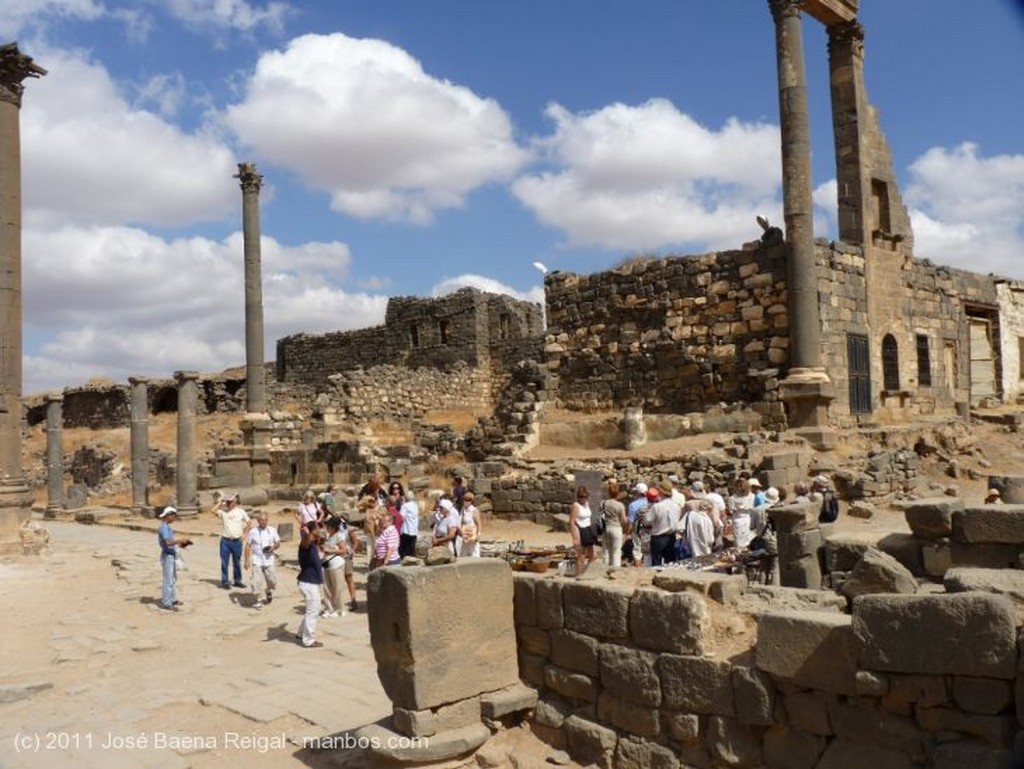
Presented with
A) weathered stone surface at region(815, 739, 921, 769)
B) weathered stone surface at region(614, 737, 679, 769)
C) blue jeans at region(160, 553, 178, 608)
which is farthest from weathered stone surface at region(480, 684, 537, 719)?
blue jeans at region(160, 553, 178, 608)

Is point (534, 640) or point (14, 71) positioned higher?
point (14, 71)

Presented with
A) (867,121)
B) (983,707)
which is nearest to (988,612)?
(983,707)

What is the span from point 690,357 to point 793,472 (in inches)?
222

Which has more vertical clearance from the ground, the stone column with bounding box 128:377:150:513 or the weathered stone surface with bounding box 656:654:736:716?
the stone column with bounding box 128:377:150:513

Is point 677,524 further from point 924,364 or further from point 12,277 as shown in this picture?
point 924,364

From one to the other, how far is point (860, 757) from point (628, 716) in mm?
1601

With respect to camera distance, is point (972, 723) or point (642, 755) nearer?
point (972, 723)

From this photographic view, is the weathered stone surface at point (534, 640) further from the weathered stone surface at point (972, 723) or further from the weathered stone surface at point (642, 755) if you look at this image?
the weathered stone surface at point (972, 723)

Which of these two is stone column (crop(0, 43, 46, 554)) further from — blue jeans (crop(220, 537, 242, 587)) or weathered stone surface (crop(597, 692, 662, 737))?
weathered stone surface (crop(597, 692, 662, 737))

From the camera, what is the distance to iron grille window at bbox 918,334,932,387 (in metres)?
22.5

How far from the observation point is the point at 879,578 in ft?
16.8

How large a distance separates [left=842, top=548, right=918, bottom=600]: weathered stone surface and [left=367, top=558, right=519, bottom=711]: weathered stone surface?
8.22ft

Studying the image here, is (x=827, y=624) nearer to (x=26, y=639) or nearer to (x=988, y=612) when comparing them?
(x=988, y=612)

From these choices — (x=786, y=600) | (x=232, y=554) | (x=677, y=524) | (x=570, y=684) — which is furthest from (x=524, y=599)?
(x=232, y=554)
